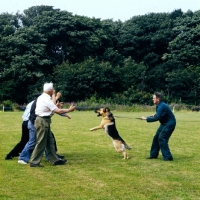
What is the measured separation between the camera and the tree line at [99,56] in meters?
49.7

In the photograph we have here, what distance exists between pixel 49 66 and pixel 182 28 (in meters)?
20.1

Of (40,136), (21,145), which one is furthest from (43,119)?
(21,145)

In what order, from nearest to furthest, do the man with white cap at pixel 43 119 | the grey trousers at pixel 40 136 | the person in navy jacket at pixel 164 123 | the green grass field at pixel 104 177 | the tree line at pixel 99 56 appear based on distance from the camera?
1. the green grass field at pixel 104 177
2. the man with white cap at pixel 43 119
3. the grey trousers at pixel 40 136
4. the person in navy jacket at pixel 164 123
5. the tree line at pixel 99 56

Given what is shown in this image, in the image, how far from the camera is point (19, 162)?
1045 centimetres

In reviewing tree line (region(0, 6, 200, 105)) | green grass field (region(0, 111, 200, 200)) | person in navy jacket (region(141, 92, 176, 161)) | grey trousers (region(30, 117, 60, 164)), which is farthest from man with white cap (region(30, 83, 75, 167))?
tree line (region(0, 6, 200, 105))

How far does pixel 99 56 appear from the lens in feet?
192

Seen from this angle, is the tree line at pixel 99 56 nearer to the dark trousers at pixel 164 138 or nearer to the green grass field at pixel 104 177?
the green grass field at pixel 104 177

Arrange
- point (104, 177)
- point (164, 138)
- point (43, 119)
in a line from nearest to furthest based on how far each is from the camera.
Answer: point (104, 177) < point (43, 119) < point (164, 138)

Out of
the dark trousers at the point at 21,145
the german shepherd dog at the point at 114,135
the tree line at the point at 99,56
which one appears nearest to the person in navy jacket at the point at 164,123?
the german shepherd dog at the point at 114,135

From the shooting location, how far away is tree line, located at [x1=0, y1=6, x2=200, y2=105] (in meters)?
49.7

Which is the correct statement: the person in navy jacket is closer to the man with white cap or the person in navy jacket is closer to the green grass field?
the green grass field

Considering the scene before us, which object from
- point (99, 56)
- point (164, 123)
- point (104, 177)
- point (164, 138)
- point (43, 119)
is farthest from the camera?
point (99, 56)

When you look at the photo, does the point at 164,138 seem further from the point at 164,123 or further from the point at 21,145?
the point at 21,145

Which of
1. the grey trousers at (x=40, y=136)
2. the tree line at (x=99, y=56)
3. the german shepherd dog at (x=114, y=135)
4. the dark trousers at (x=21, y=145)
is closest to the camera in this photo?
the grey trousers at (x=40, y=136)
